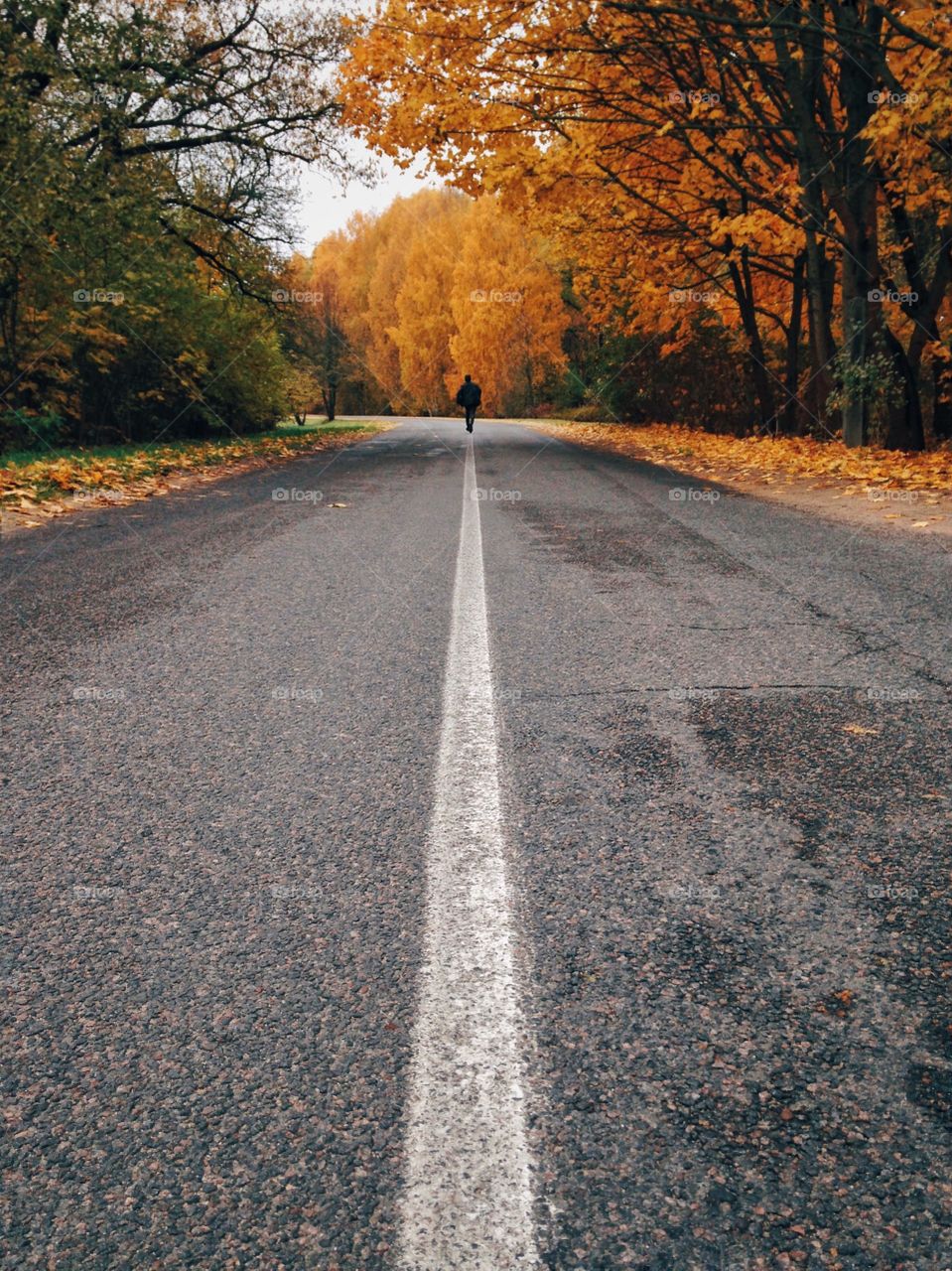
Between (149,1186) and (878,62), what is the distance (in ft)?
51.1

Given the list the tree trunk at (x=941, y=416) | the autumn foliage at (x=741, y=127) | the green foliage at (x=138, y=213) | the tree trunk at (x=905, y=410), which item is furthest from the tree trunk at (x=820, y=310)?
the green foliage at (x=138, y=213)

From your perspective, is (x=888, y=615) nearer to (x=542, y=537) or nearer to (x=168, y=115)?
(x=542, y=537)

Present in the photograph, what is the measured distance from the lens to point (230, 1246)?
139cm

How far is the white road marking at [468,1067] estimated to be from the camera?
1.41m

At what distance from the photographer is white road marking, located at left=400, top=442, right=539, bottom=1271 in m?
1.41

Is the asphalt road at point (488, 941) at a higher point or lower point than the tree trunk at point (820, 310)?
lower

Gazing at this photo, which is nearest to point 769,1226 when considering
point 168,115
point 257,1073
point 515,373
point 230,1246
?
point 230,1246

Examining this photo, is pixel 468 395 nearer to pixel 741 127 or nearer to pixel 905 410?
pixel 741 127

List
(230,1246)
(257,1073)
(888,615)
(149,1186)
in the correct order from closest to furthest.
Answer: (230,1246), (149,1186), (257,1073), (888,615)

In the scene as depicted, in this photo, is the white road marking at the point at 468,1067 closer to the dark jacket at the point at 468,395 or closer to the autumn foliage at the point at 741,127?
the autumn foliage at the point at 741,127

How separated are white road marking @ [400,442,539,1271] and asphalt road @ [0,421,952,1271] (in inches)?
0.4

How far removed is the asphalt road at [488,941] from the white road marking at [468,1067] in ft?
0.04

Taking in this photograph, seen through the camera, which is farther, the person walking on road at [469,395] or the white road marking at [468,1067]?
the person walking on road at [469,395]

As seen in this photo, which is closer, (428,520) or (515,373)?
(428,520)
